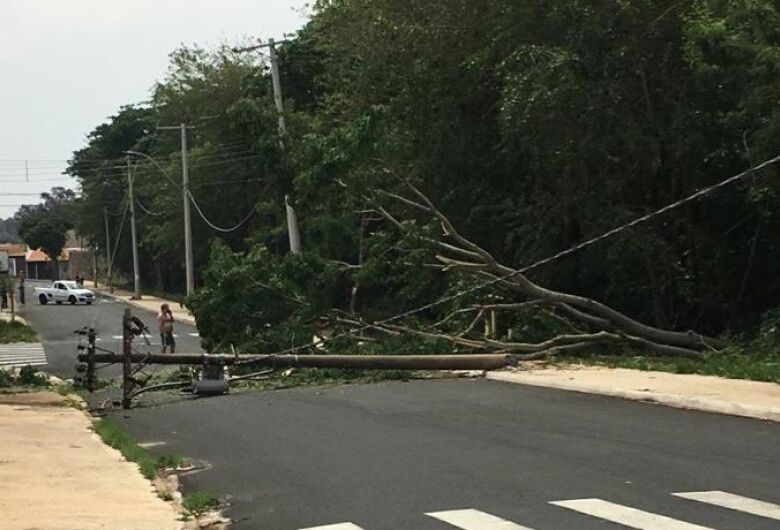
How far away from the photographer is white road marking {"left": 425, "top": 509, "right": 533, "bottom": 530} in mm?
7762

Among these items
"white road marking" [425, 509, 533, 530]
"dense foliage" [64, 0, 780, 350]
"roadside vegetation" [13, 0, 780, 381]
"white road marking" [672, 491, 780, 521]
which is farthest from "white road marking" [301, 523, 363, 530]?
"dense foliage" [64, 0, 780, 350]

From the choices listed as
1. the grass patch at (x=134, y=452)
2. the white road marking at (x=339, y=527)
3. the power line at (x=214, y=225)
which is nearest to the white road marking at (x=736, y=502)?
the white road marking at (x=339, y=527)

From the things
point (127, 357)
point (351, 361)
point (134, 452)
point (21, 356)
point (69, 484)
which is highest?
point (127, 357)

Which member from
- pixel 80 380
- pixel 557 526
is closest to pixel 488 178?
pixel 80 380

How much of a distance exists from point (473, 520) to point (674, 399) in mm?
7397

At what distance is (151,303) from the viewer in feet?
228

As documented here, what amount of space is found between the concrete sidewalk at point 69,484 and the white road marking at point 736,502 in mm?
4378

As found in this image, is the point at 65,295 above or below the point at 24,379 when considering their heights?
above

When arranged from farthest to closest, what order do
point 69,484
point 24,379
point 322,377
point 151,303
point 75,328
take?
1. point 151,303
2. point 75,328
3. point 24,379
4. point 322,377
5. point 69,484

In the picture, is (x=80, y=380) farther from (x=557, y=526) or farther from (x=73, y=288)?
(x=73, y=288)

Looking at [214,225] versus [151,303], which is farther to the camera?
[151,303]

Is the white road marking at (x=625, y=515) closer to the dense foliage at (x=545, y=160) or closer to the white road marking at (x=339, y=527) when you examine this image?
the white road marking at (x=339, y=527)

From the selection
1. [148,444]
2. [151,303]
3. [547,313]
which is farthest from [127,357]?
[151,303]

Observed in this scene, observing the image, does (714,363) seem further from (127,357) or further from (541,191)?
(127,357)
